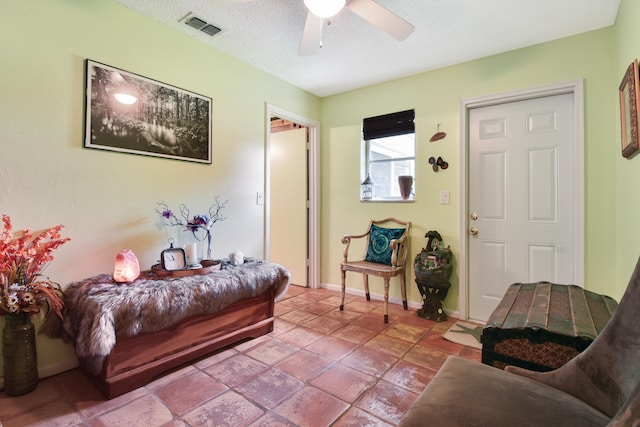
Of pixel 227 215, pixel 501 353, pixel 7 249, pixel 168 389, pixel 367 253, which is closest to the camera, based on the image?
pixel 501 353

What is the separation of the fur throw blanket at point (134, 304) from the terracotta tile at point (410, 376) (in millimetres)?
1152

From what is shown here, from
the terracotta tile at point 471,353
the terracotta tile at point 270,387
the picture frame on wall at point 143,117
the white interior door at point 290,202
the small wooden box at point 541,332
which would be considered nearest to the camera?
the small wooden box at point 541,332

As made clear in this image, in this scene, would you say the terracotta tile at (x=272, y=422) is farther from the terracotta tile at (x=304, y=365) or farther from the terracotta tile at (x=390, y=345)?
the terracotta tile at (x=390, y=345)

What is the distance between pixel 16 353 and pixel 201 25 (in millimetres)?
2432

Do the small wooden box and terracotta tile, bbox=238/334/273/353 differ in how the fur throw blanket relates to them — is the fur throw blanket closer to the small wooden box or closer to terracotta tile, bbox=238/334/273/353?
terracotta tile, bbox=238/334/273/353

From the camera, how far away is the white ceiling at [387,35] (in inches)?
84.9

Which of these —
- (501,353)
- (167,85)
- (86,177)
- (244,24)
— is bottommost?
(501,353)

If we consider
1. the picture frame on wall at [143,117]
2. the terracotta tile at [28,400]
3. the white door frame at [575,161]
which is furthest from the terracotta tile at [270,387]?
the white door frame at [575,161]

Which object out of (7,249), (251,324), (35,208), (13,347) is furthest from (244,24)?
(13,347)

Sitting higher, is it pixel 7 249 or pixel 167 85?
pixel 167 85

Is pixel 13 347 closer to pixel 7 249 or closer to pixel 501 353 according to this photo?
pixel 7 249

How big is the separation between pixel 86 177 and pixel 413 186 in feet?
9.29

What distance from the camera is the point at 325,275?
3.99 meters

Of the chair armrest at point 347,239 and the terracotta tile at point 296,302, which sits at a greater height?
the chair armrest at point 347,239
